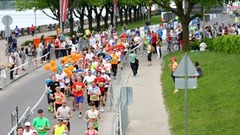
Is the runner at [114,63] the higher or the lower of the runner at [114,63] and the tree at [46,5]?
the lower

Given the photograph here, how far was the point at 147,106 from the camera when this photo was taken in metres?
25.8

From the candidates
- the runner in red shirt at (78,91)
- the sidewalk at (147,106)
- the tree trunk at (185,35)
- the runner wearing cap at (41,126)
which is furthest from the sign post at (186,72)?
the tree trunk at (185,35)

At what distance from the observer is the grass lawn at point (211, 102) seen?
1977cm

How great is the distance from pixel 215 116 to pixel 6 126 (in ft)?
22.9

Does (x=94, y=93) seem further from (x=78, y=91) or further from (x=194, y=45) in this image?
(x=194, y=45)

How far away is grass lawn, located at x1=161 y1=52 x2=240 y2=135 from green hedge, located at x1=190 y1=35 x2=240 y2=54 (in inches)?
160

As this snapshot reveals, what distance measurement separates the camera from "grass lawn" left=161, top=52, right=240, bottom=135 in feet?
64.8

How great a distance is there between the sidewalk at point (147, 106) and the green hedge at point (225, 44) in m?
4.28

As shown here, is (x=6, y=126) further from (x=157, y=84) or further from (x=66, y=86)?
(x=157, y=84)

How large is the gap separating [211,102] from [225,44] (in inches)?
671

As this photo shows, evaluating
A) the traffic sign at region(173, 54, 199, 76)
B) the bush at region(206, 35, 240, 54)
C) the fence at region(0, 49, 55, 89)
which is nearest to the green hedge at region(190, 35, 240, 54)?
the bush at region(206, 35, 240, 54)

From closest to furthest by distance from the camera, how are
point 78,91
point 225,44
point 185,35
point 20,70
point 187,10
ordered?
point 78,91, point 20,70, point 225,44, point 185,35, point 187,10

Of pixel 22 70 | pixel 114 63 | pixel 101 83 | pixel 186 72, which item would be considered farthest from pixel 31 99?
pixel 186 72

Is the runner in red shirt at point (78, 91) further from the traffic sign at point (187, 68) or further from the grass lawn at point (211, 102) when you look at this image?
the traffic sign at point (187, 68)
